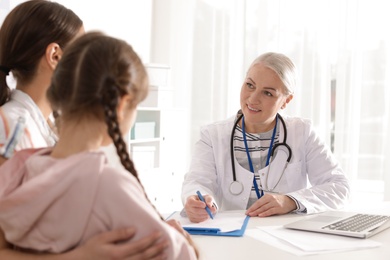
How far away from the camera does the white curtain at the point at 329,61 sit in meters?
3.77

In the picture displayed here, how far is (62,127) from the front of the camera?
928 millimetres

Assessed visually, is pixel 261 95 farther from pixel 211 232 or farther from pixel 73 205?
pixel 73 205

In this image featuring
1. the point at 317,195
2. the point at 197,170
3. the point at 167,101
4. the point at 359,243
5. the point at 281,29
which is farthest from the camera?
the point at 281,29

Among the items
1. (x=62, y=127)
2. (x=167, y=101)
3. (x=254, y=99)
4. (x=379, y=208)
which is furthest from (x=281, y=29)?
(x=62, y=127)

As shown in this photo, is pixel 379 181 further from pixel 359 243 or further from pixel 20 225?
pixel 20 225

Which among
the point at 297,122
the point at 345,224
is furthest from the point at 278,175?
the point at 345,224

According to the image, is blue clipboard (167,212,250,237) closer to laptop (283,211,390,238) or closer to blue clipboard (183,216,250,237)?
blue clipboard (183,216,250,237)

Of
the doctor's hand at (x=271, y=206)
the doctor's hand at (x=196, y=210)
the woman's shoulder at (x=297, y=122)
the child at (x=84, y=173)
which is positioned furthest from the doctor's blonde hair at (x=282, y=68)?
the child at (x=84, y=173)

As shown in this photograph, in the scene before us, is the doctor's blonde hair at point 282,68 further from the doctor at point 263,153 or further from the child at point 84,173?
the child at point 84,173

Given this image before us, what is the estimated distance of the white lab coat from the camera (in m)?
2.03

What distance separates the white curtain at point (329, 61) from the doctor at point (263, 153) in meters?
1.80

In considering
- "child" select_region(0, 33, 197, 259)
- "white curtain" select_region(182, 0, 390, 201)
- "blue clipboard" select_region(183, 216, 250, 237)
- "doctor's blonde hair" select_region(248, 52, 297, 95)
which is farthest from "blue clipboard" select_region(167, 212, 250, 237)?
"white curtain" select_region(182, 0, 390, 201)

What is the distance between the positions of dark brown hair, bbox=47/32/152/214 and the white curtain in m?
3.18

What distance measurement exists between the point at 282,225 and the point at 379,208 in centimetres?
58
